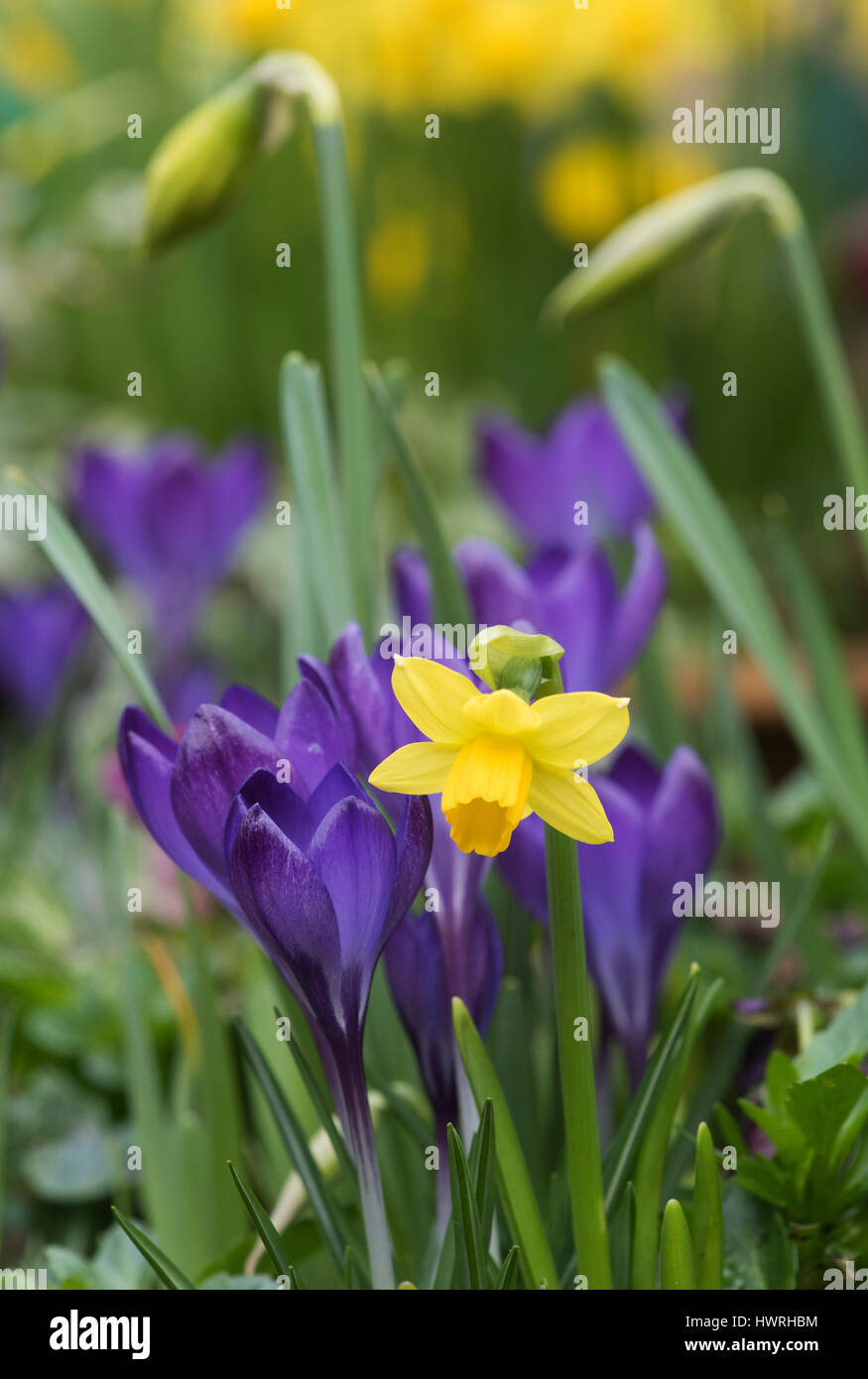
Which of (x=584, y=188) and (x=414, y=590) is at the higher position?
(x=584, y=188)

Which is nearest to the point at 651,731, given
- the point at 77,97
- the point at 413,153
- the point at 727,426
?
the point at 727,426

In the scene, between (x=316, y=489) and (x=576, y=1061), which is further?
(x=316, y=489)

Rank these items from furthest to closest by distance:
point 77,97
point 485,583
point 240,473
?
point 77,97, point 240,473, point 485,583

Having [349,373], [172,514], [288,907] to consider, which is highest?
[172,514]

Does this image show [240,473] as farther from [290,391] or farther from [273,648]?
[290,391]

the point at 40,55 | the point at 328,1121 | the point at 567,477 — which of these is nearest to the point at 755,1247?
the point at 328,1121

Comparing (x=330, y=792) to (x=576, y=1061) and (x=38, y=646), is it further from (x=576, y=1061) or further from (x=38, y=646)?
(x=38, y=646)
